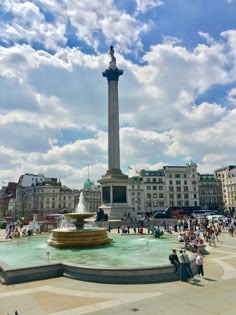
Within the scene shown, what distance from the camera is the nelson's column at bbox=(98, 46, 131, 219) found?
5281 cm

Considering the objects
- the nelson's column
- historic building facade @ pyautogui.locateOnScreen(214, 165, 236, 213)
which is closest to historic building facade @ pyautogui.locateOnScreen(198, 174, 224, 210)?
historic building facade @ pyautogui.locateOnScreen(214, 165, 236, 213)

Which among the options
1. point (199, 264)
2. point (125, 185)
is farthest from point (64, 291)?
point (125, 185)

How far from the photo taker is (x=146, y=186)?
108312mm

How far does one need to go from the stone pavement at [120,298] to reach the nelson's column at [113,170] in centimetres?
3848

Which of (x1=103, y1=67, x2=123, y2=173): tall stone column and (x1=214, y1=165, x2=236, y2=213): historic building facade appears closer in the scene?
(x1=103, y1=67, x2=123, y2=173): tall stone column

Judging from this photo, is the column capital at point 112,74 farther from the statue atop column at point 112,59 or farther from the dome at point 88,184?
the dome at point 88,184

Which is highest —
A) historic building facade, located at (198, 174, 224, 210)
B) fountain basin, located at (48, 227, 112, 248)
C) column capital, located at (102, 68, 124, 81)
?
column capital, located at (102, 68, 124, 81)

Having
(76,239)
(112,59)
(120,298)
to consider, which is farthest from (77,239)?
(112,59)

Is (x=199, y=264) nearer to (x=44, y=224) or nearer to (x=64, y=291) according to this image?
(x=64, y=291)

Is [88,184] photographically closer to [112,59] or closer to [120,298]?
[112,59]

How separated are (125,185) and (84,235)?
29.4m

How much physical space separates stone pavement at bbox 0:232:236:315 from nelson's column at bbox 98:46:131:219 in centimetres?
3848

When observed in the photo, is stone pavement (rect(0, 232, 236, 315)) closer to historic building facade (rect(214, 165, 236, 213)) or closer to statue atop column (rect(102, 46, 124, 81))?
statue atop column (rect(102, 46, 124, 81))

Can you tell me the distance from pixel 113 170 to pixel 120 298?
1786 inches
